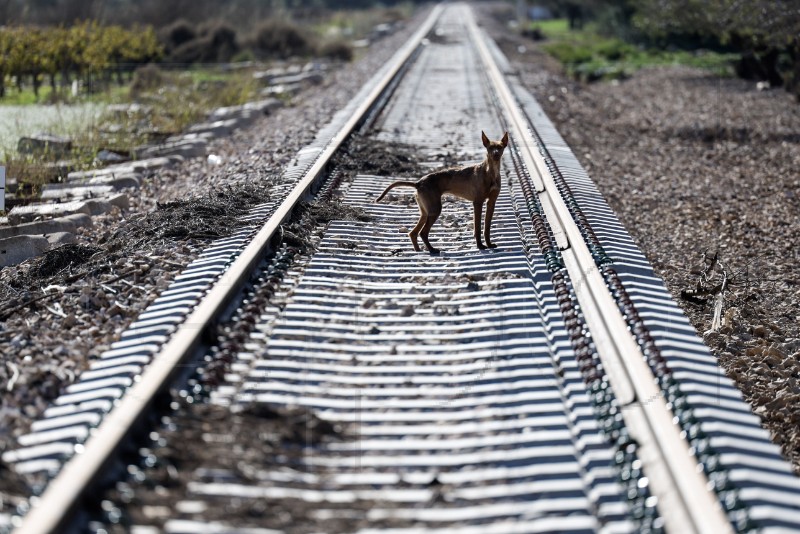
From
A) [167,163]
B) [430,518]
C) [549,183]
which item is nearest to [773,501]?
[430,518]

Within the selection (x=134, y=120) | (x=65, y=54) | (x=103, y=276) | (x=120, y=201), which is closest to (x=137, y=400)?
(x=103, y=276)

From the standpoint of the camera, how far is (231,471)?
4.13 m

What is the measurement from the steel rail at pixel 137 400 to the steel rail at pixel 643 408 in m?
2.17

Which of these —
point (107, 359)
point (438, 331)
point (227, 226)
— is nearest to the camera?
point (107, 359)

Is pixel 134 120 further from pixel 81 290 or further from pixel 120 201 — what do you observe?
pixel 81 290

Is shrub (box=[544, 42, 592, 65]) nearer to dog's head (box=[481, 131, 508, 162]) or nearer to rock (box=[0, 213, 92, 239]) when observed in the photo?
rock (box=[0, 213, 92, 239])

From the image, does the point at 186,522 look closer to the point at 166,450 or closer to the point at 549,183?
the point at 166,450

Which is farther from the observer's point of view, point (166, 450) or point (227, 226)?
point (227, 226)

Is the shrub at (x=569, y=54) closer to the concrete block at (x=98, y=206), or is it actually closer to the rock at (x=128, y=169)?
the rock at (x=128, y=169)

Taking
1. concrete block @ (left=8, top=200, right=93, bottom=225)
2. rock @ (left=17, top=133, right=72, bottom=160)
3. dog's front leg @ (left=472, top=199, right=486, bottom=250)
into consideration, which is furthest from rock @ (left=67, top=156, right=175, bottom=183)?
dog's front leg @ (left=472, top=199, right=486, bottom=250)

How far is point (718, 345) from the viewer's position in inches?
278

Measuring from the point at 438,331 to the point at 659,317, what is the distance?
1.35m

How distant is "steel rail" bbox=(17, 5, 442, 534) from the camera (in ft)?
11.9

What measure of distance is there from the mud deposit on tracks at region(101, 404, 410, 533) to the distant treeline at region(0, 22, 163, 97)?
57.4 ft
